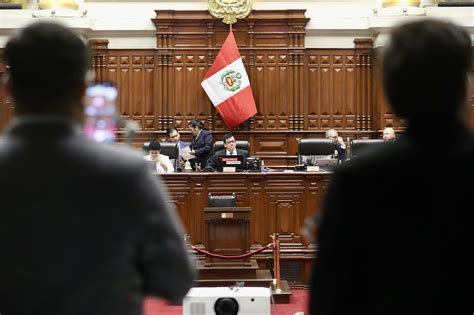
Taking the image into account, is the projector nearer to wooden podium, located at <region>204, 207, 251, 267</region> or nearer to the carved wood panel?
wooden podium, located at <region>204, 207, 251, 267</region>

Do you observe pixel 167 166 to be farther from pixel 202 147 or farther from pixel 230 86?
pixel 230 86

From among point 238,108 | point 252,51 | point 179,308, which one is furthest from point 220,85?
point 179,308

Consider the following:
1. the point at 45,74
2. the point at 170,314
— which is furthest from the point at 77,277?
the point at 170,314

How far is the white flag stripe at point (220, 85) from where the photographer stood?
44.1ft

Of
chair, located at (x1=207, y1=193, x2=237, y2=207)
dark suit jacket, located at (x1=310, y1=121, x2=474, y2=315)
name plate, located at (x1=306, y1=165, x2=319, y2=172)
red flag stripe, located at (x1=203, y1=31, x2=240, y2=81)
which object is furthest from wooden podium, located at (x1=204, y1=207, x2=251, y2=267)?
dark suit jacket, located at (x1=310, y1=121, x2=474, y2=315)

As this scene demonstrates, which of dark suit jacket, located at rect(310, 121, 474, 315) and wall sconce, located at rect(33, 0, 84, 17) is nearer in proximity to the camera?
dark suit jacket, located at rect(310, 121, 474, 315)

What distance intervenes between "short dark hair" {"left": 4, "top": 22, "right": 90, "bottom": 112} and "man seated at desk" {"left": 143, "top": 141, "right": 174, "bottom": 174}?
8.26 meters

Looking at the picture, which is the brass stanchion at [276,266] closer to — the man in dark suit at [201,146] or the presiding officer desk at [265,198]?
the presiding officer desk at [265,198]

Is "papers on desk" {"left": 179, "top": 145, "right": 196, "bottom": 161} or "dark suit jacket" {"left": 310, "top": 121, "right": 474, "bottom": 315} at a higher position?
"dark suit jacket" {"left": 310, "top": 121, "right": 474, "bottom": 315}

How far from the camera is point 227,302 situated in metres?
5.07

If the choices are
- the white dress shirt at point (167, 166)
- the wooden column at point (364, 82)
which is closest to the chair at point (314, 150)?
the white dress shirt at point (167, 166)

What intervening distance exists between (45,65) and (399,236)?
881 mm

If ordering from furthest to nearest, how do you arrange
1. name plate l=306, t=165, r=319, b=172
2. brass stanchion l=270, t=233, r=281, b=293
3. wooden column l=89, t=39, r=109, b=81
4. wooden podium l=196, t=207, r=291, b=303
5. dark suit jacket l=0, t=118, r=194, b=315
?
wooden column l=89, t=39, r=109, b=81 < name plate l=306, t=165, r=319, b=172 < wooden podium l=196, t=207, r=291, b=303 < brass stanchion l=270, t=233, r=281, b=293 < dark suit jacket l=0, t=118, r=194, b=315

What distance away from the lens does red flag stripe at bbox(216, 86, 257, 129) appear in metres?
13.5
